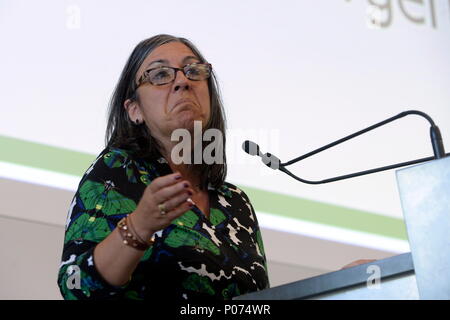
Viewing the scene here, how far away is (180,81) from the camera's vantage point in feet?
5.74

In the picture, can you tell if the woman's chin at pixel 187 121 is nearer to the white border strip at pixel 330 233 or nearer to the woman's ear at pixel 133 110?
the woman's ear at pixel 133 110

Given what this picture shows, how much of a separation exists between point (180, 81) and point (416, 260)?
87 cm

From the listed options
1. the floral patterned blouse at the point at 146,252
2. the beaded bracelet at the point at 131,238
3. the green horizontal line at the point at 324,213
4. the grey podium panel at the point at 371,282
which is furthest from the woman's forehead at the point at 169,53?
the green horizontal line at the point at 324,213

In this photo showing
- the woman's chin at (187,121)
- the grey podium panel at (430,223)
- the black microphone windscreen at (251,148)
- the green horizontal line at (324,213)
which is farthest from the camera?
the green horizontal line at (324,213)

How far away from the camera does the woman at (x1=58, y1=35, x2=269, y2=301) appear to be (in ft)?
4.20

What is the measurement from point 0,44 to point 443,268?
1.80 metres

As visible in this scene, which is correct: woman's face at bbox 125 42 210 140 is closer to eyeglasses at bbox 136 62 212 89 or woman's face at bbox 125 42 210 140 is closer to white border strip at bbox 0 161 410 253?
eyeglasses at bbox 136 62 212 89

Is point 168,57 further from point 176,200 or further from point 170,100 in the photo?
point 176,200

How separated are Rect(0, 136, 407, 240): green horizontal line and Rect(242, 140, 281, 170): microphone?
39.9 inches

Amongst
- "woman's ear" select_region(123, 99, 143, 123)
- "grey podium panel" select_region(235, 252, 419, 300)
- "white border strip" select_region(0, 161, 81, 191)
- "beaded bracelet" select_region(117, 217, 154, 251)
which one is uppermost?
"white border strip" select_region(0, 161, 81, 191)

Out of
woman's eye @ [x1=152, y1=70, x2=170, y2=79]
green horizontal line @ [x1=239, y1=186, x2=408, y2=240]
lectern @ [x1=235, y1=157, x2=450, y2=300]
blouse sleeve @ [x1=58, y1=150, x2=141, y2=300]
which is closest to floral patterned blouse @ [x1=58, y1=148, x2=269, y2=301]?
blouse sleeve @ [x1=58, y1=150, x2=141, y2=300]

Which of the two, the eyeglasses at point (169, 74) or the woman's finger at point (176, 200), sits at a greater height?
the eyeglasses at point (169, 74)

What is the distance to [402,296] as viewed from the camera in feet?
3.50

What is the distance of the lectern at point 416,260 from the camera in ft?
3.32
